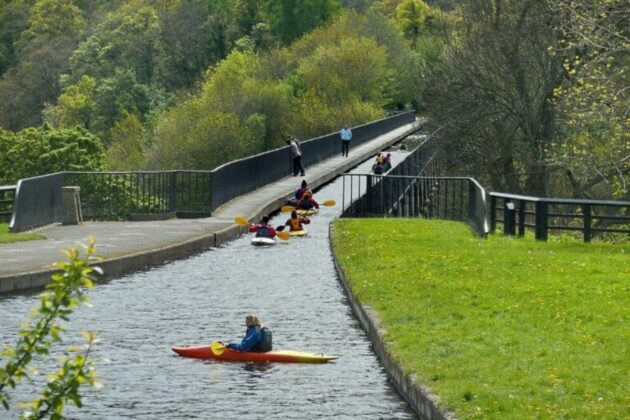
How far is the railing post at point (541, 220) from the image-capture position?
34938 millimetres

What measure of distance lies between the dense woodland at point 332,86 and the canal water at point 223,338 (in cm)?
829

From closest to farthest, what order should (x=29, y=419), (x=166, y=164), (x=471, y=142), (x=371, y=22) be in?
(x=29, y=419) < (x=471, y=142) < (x=166, y=164) < (x=371, y=22)

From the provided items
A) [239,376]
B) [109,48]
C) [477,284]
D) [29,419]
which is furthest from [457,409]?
[109,48]

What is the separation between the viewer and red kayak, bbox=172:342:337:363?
802 inches

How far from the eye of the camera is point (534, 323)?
805 inches

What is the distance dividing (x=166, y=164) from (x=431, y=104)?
4195cm

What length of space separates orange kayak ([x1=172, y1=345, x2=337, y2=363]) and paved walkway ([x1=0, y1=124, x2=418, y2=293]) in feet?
21.7

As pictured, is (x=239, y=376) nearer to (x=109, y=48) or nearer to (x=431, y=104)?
(x=431, y=104)

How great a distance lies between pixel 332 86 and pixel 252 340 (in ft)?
314

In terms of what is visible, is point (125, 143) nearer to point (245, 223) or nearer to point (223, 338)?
point (245, 223)

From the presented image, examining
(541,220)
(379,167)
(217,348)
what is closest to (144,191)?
(541,220)

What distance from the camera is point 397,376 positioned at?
726 inches

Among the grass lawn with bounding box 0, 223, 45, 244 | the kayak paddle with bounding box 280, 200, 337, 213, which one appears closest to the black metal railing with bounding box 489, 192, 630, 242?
the kayak paddle with bounding box 280, 200, 337, 213

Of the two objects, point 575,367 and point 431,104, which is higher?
point 431,104
